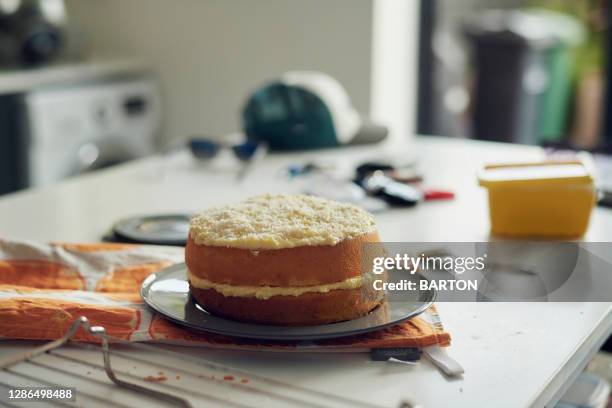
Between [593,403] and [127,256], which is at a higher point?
[127,256]

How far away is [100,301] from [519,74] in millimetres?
3288

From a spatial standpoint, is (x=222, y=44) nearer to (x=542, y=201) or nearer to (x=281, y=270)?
(x=542, y=201)

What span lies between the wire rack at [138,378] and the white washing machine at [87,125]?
1980 millimetres

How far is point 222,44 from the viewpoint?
9.98 ft

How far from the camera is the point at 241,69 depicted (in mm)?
3020

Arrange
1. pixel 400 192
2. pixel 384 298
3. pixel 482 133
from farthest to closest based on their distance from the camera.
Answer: pixel 482 133, pixel 400 192, pixel 384 298

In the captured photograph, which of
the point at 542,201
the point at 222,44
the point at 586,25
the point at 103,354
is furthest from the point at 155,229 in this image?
the point at 586,25

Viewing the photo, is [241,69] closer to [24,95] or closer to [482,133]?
[24,95]

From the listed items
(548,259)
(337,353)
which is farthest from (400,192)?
(337,353)

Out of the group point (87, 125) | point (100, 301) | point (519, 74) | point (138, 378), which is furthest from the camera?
point (519, 74)

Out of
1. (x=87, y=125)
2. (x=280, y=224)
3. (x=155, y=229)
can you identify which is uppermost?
(x=280, y=224)

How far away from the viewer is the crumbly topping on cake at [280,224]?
0.84 meters

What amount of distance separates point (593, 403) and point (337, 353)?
0.59 metres

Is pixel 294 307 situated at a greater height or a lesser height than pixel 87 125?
greater
